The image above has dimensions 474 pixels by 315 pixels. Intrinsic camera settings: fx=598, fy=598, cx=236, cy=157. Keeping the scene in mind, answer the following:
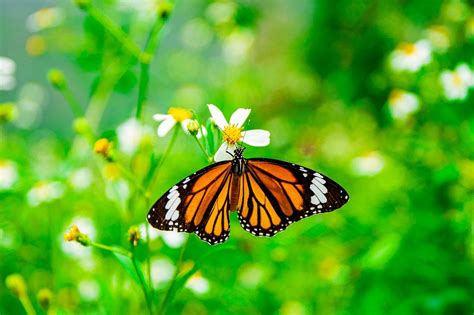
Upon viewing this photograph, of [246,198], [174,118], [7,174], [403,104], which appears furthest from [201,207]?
[403,104]

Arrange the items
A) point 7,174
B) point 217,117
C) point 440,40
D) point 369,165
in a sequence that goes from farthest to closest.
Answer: point 369,165, point 440,40, point 7,174, point 217,117

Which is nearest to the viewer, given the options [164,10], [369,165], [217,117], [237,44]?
[217,117]

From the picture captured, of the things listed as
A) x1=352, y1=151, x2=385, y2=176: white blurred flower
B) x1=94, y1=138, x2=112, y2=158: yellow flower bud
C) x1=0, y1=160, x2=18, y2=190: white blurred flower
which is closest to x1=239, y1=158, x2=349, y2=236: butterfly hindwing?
x1=94, y1=138, x2=112, y2=158: yellow flower bud

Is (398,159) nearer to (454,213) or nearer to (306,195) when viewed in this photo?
(454,213)

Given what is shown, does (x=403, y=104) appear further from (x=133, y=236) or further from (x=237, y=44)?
(x=133, y=236)

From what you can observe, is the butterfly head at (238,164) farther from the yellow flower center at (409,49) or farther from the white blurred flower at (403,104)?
the yellow flower center at (409,49)

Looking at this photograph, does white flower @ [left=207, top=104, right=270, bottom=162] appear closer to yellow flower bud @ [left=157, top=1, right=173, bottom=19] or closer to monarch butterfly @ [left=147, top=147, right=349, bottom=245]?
monarch butterfly @ [left=147, top=147, right=349, bottom=245]

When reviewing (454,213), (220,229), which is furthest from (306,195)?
(454,213)
